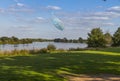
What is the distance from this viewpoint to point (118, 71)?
760 inches

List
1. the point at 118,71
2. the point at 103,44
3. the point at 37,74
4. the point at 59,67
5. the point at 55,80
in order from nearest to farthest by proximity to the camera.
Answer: the point at 55,80, the point at 37,74, the point at 118,71, the point at 59,67, the point at 103,44

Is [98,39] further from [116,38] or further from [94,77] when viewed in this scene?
[94,77]

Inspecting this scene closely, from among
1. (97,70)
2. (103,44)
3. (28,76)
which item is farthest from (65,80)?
(103,44)

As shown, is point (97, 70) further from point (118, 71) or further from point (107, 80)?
point (107, 80)

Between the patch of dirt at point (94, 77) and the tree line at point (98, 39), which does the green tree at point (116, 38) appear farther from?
the patch of dirt at point (94, 77)

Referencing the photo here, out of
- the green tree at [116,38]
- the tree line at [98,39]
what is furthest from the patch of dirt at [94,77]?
the green tree at [116,38]

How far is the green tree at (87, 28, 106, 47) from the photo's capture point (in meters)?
80.2

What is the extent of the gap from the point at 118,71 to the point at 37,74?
5.10m

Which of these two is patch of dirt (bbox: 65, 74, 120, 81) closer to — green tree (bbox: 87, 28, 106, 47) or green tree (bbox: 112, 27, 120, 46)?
green tree (bbox: 87, 28, 106, 47)

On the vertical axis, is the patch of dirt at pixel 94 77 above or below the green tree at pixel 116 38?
below

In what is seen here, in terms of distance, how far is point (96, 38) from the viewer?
80.2 m

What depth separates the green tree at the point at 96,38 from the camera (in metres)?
80.2

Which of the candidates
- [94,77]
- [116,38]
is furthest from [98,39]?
[94,77]

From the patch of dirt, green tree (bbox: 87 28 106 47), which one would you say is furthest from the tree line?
the patch of dirt
